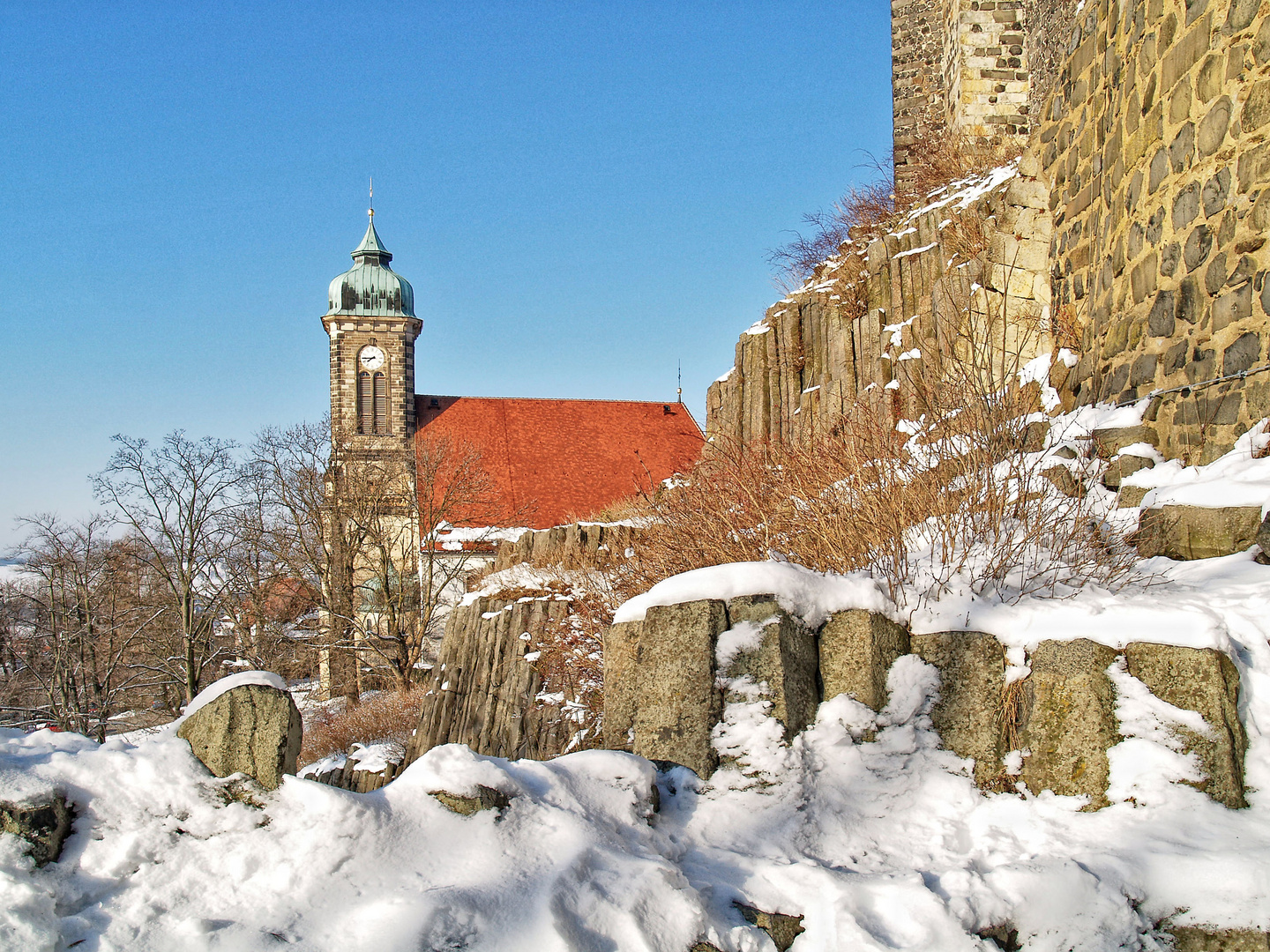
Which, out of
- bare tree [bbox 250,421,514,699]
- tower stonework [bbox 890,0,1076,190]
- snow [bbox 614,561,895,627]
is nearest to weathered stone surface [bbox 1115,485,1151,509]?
snow [bbox 614,561,895,627]

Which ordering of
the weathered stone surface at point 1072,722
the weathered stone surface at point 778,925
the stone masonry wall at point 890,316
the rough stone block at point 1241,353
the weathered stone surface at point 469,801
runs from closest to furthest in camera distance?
the weathered stone surface at point 778,925 → the weathered stone surface at point 469,801 → the weathered stone surface at point 1072,722 → the rough stone block at point 1241,353 → the stone masonry wall at point 890,316

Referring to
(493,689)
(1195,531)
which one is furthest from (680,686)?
(493,689)

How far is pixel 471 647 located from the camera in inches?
485

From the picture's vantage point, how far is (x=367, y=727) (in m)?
20.7

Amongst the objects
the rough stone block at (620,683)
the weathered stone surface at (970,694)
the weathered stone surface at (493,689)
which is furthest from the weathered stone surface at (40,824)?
the weathered stone surface at (493,689)

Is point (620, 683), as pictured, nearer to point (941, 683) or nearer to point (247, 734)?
point (941, 683)

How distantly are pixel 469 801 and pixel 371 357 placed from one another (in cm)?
3971

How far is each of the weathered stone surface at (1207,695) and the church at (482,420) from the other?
3365 centimetres

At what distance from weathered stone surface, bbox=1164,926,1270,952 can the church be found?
34.4 meters

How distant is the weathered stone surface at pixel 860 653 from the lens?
13.4ft

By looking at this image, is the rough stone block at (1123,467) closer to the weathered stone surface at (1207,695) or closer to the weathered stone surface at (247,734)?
the weathered stone surface at (1207,695)

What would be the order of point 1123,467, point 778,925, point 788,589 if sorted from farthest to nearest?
1. point 1123,467
2. point 788,589
3. point 778,925

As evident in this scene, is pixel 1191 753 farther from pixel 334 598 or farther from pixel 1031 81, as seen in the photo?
pixel 334 598

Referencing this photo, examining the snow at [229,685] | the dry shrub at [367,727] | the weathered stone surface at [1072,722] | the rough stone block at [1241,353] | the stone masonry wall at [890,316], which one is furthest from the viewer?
the dry shrub at [367,727]
